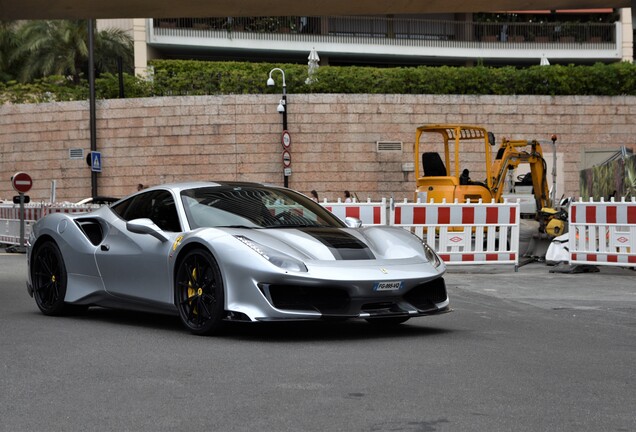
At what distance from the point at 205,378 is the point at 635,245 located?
11212 mm

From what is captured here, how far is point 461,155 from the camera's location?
34062 mm

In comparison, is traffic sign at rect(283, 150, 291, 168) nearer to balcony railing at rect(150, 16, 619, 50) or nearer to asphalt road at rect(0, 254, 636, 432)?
balcony railing at rect(150, 16, 619, 50)

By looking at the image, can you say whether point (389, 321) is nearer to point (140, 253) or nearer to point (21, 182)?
point (140, 253)

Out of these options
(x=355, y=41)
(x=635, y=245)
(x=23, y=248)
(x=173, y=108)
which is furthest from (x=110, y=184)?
(x=635, y=245)

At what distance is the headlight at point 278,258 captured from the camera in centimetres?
762

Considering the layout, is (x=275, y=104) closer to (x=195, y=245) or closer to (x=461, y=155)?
(x=461, y=155)

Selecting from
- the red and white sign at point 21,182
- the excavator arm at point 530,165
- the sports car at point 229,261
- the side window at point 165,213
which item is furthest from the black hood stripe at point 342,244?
the red and white sign at point 21,182

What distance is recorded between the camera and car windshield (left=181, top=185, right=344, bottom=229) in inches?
335

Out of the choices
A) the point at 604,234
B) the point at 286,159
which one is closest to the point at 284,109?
the point at 286,159

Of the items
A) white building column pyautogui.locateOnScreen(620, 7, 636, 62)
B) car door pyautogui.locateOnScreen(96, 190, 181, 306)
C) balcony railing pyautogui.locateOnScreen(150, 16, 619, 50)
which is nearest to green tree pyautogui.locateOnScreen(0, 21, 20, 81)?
balcony railing pyautogui.locateOnScreen(150, 16, 619, 50)

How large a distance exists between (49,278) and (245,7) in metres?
10.1

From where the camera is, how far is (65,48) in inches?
1785

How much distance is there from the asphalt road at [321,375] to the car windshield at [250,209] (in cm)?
82

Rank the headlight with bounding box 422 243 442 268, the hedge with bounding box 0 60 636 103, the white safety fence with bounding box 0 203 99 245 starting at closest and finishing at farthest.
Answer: the headlight with bounding box 422 243 442 268, the white safety fence with bounding box 0 203 99 245, the hedge with bounding box 0 60 636 103
